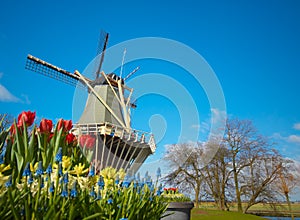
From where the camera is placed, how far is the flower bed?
1132 millimetres

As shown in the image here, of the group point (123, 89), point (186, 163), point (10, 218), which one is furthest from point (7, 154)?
point (186, 163)

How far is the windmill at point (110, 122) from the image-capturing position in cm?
1263

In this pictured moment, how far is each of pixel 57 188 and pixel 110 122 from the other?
14.7 meters

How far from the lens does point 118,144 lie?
12.6 meters

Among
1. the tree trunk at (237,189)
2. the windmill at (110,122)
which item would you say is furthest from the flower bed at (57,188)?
the tree trunk at (237,189)

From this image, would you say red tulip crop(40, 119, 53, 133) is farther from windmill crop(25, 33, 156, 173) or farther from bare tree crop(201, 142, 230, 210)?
bare tree crop(201, 142, 230, 210)

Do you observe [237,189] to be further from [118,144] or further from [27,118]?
[27,118]

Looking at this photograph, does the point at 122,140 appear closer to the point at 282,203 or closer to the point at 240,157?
the point at 240,157

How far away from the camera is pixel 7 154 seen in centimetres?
183

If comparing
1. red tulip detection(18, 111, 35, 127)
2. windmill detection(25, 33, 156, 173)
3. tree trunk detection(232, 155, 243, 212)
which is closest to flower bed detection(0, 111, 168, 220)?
red tulip detection(18, 111, 35, 127)

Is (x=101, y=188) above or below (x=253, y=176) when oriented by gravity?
below

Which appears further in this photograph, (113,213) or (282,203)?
(282,203)

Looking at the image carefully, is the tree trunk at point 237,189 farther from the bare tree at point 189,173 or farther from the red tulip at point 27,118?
the red tulip at point 27,118

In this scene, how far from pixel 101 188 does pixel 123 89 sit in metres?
16.6
